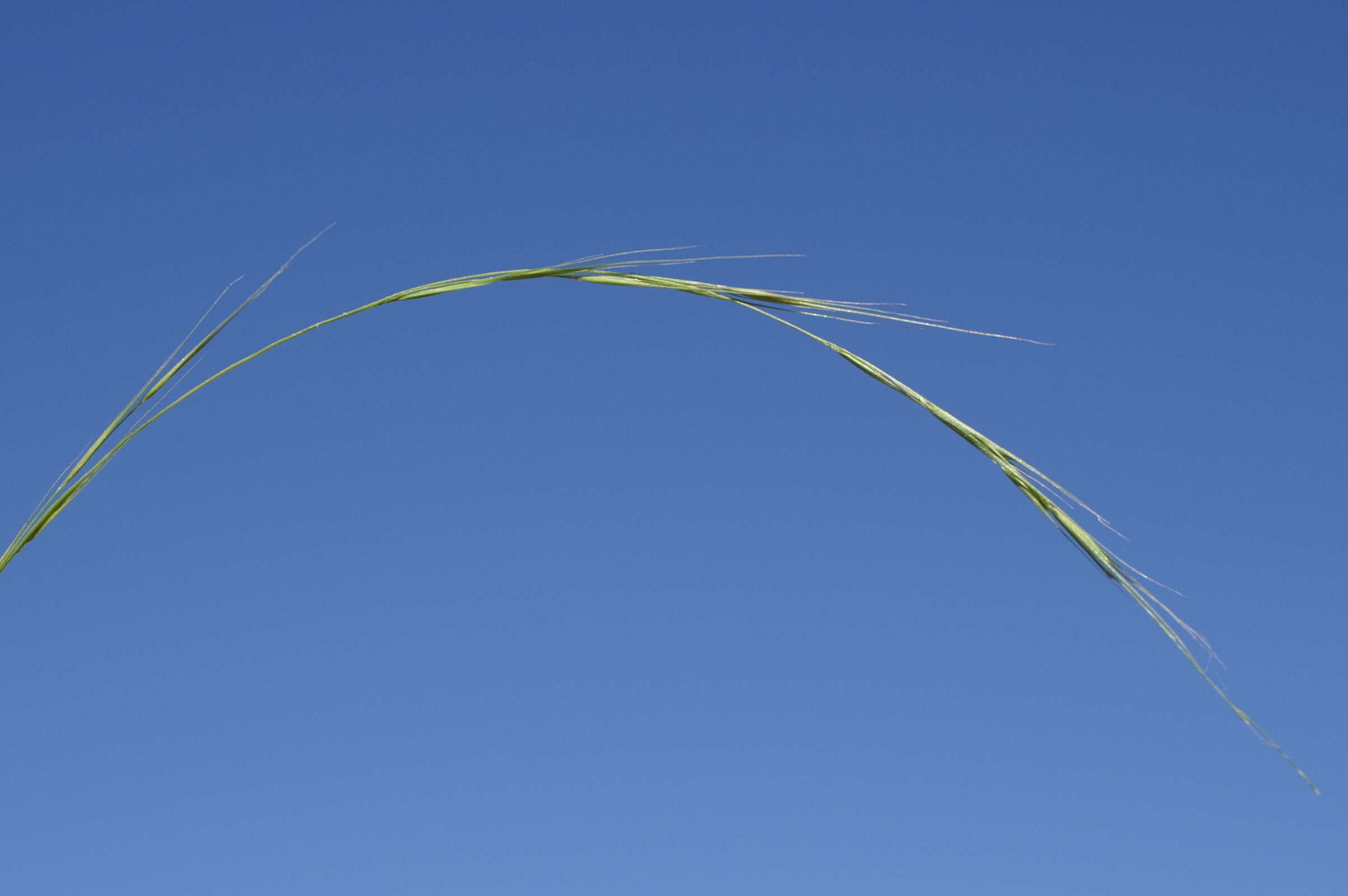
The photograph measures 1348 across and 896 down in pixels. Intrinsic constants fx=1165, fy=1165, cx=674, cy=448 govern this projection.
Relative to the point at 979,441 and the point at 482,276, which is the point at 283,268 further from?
the point at 979,441

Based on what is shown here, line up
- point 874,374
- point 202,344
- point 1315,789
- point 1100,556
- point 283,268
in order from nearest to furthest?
point 1315,789 < point 1100,556 < point 874,374 < point 202,344 < point 283,268

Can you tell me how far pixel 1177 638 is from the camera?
1.80 m

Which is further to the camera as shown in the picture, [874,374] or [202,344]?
[202,344]

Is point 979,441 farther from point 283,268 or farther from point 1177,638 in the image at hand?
point 283,268

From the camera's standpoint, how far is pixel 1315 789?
5.72 ft

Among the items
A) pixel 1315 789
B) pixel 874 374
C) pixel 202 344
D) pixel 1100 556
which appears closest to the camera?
pixel 1315 789

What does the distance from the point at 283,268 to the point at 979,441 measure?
4.64 ft

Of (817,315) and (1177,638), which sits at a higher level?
(817,315)

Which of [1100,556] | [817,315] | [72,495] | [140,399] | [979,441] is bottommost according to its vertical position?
[72,495]

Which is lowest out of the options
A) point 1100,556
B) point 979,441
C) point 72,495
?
point 72,495

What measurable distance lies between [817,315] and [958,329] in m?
0.29

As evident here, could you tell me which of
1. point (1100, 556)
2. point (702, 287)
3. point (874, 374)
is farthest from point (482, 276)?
point (1100, 556)

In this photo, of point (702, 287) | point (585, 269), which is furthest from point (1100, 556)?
point (585, 269)

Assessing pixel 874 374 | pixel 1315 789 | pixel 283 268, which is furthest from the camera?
pixel 283 268
